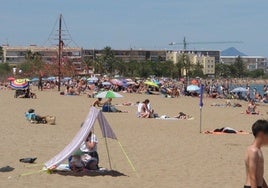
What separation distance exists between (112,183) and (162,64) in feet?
413

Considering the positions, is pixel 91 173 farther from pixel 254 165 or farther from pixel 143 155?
pixel 254 165

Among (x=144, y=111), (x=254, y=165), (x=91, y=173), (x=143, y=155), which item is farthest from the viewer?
(x=144, y=111)

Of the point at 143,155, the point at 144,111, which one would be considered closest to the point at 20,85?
the point at 144,111

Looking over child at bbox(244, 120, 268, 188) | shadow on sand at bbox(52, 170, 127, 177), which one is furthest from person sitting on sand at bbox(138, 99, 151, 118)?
child at bbox(244, 120, 268, 188)

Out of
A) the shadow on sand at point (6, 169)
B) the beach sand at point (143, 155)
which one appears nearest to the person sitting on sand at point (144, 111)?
the beach sand at point (143, 155)

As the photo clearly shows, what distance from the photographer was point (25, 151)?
1150cm

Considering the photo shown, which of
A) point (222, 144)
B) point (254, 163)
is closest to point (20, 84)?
point (222, 144)

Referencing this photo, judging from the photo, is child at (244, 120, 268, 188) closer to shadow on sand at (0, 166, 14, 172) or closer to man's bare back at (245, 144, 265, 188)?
man's bare back at (245, 144, 265, 188)

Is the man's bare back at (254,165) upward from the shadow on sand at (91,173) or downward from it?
upward

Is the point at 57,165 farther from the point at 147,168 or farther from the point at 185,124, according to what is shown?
the point at 185,124

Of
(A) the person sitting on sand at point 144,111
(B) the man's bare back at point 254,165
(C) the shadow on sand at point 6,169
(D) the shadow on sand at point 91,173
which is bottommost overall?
(A) the person sitting on sand at point 144,111

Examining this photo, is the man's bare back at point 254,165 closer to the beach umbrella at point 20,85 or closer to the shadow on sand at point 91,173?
the shadow on sand at point 91,173

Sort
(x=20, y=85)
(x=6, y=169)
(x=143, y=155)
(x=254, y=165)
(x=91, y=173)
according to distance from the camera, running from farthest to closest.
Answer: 1. (x=20, y=85)
2. (x=143, y=155)
3. (x=6, y=169)
4. (x=91, y=173)
5. (x=254, y=165)

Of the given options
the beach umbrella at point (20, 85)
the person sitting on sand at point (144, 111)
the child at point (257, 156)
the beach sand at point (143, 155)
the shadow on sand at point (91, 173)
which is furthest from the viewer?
the beach umbrella at point (20, 85)
